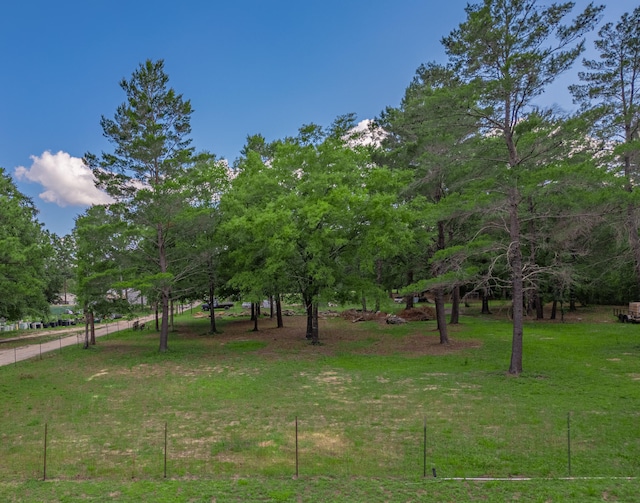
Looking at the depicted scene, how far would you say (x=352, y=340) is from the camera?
23.7 metres

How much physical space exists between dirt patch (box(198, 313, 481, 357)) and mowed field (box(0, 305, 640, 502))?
0.88 metres

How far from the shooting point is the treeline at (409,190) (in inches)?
534

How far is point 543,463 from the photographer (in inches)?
282

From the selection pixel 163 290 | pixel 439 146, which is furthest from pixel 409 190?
pixel 163 290

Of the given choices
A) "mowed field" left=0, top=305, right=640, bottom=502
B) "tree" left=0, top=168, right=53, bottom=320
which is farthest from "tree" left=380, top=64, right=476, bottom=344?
"tree" left=0, top=168, right=53, bottom=320

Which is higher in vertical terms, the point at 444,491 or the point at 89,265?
the point at 89,265

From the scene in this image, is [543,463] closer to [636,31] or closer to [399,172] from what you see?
[399,172]

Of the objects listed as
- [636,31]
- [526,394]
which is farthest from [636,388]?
[636,31]

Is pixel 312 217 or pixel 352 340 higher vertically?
pixel 312 217

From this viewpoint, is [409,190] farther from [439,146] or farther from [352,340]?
[352,340]

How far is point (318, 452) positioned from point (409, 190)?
15.3 metres

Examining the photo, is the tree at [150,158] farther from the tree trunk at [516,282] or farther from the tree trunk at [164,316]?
the tree trunk at [516,282]

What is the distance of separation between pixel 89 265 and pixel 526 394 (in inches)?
814

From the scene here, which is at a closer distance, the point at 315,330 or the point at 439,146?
the point at 439,146
